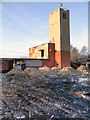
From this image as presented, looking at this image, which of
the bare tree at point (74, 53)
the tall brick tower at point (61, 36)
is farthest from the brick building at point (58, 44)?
the bare tree at point (74, 53)

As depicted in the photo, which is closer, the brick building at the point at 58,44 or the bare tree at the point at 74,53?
the brick building at the point at 58,44

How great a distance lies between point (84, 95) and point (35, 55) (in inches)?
790

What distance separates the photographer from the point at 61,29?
20516 millimetres

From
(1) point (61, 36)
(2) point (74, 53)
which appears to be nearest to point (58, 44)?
(1) point (61, 36)

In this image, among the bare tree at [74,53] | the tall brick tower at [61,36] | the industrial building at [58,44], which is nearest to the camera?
the industrial building at [58,44]

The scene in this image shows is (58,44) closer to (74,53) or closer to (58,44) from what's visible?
(58,44)

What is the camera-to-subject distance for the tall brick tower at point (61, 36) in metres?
20.2

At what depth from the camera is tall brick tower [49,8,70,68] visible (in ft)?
66.2

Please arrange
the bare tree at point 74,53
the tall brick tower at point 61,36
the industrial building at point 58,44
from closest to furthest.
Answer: the industrial building at point 58,44
the tall brick tower at point 61,36
the bare tree at point 74,53

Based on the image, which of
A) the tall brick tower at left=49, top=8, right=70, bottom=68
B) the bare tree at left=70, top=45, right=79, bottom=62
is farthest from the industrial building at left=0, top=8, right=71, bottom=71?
the bare tree at left=70, top=45, right=79, bottom=62

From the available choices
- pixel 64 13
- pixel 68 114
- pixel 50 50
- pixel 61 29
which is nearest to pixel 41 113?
pixel 68 114

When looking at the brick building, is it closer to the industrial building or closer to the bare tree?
the industrial building

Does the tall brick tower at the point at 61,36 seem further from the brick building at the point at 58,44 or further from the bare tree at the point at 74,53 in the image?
the bare tree at the point at 74,53

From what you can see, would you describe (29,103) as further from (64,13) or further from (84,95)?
(64,13)
